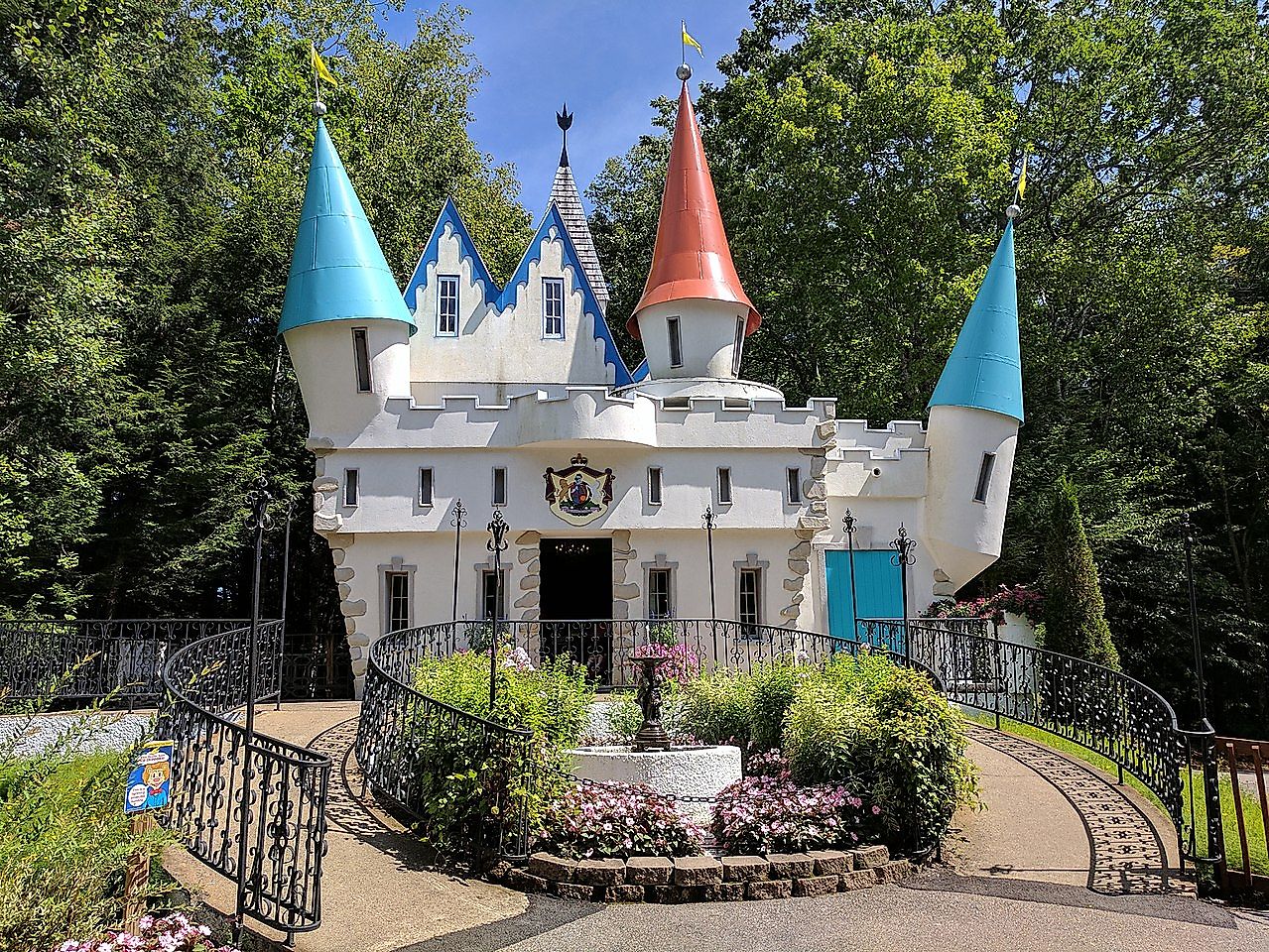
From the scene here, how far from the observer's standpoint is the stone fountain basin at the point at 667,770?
8.72 meters

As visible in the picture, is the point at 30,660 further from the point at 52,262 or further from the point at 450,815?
the point at 450,815

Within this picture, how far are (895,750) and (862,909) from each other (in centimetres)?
168

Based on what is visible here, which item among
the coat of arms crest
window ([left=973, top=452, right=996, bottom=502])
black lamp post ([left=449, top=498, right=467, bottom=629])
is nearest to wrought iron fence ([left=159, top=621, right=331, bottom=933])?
black lamp post ([left=449, top=498, right=467, bottom=629])

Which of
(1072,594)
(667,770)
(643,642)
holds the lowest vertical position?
(667,770)

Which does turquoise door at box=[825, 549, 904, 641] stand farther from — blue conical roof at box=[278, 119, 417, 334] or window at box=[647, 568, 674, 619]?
blue conical roof at box=[278, 119, 417, 334]

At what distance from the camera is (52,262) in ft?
47.6

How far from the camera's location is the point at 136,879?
535cm

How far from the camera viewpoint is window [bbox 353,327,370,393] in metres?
16.0

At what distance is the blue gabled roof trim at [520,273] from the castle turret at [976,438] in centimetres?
649

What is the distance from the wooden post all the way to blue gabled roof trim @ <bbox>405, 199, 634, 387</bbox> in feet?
47.5

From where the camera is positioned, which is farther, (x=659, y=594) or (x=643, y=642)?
(x=659, y=594)

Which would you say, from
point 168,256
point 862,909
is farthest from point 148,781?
point 168,256

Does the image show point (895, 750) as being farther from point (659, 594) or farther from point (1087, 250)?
point (1087, 250)

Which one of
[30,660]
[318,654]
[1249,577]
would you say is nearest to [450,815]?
[30,660]
